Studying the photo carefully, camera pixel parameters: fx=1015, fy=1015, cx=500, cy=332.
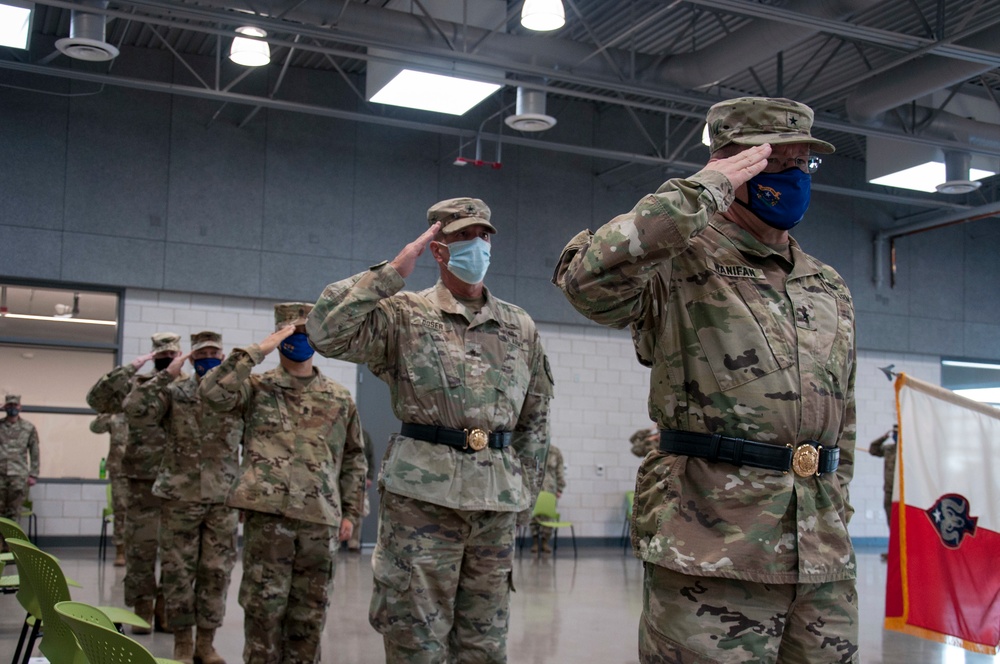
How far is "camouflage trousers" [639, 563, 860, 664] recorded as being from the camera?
7.09ft

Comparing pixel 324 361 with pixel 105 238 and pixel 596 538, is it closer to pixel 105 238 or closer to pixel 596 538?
pixel 105 238

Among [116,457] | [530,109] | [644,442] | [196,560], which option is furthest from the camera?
[644,442]

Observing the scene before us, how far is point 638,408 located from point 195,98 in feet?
24.1

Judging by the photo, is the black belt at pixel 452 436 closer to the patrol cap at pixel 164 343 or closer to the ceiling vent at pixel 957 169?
the patrol cap at pixel 164 343

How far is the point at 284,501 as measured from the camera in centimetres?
454

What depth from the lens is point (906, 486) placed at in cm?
523

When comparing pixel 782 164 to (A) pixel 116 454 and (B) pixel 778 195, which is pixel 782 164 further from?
(A) pixel 116 454

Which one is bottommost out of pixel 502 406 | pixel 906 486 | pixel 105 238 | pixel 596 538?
pixel 596 538

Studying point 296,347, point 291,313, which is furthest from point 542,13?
point 296,347

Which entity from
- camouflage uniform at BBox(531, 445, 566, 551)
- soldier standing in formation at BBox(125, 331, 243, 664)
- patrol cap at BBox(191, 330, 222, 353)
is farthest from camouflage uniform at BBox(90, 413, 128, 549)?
camouflage uniform at BBox(531, 445, 566, 551)

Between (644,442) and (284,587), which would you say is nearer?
(284,587)

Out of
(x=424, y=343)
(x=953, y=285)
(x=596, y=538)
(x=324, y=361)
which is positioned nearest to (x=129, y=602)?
(x=424, y=343)

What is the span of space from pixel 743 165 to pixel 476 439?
171 centimetres

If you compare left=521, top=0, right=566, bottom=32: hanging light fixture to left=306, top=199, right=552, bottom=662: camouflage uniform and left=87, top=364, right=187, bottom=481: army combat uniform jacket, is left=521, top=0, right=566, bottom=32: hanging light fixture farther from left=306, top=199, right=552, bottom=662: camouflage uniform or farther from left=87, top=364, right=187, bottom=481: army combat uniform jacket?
left=306, top=199, right=552, bottom=662: camouflage uniform
